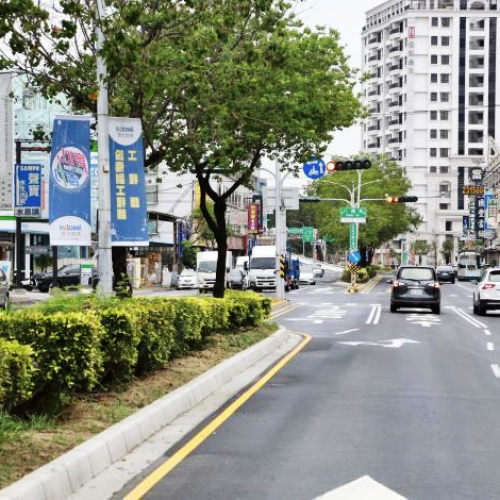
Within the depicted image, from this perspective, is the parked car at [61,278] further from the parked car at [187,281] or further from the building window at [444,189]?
the building window at [444,189]

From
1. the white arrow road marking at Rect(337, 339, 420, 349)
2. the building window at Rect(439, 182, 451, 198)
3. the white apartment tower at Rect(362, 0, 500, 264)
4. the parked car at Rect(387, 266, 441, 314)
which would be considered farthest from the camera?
the white apartment tower at Rect(362, 0, 500, 264)

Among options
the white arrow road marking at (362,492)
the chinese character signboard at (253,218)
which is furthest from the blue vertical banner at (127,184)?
the chinese character signboard at (253,218)

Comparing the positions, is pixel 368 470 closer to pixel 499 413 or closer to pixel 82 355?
pixel 82 355

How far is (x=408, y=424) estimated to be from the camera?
10.7 m

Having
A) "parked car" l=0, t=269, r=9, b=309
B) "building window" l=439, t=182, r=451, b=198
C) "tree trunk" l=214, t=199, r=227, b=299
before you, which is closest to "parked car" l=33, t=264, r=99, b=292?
"parked car" l=0, t=269, r=9, b=309

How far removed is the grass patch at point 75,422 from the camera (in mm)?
7379

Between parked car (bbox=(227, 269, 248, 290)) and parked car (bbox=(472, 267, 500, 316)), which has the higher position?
parked car (bbox=(472, 267, 500, 316))

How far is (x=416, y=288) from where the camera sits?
117 feet

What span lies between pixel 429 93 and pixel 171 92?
13043 cm

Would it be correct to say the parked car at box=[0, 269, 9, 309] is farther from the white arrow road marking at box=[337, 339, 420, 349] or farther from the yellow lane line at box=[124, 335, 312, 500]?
the yellow lane line at box=[124, 335, 312, 500]

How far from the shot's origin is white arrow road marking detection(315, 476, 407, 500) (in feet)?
23.5

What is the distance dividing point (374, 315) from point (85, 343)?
83.1 feet

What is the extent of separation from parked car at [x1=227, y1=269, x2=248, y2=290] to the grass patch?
146 feet

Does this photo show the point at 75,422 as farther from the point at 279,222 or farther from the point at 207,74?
the point at 279,222
